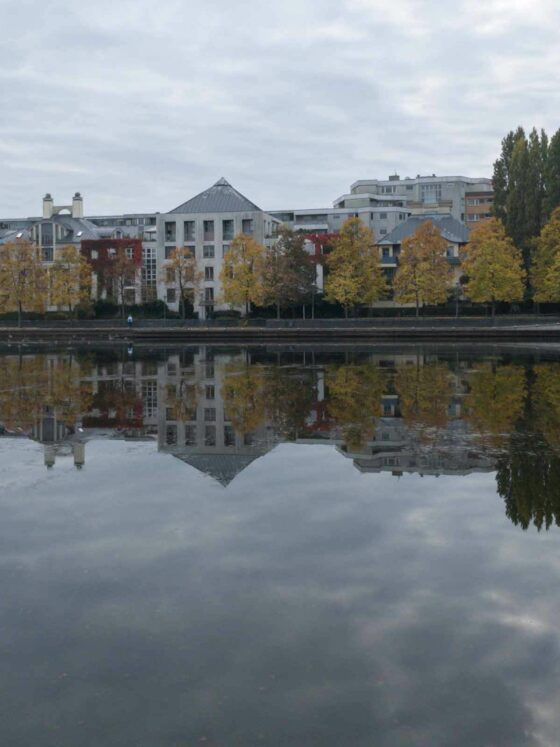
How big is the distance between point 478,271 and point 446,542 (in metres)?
63.3

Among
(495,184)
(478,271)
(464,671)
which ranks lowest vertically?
(464,671)

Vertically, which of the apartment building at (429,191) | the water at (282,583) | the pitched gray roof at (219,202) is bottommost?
the water at (282,583)

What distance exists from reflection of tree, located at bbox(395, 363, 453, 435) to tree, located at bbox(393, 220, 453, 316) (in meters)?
38.1

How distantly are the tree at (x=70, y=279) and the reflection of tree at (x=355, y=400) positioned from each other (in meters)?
52.3

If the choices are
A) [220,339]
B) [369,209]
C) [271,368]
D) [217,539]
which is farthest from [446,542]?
[369,209]

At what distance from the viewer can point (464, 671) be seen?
621 cm

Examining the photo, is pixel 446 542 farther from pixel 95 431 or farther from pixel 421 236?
pixel 421 236

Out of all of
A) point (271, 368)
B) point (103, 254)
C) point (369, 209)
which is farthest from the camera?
point (369, 209)

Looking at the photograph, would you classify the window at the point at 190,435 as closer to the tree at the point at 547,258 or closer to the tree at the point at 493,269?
the tree at the point at 493,269

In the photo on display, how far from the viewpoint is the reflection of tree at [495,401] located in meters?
17.2

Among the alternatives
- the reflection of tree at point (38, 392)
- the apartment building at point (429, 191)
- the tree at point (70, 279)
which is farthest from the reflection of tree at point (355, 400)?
the apartment building at point (429, 191)

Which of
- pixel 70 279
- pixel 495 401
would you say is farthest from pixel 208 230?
pixel 495 401

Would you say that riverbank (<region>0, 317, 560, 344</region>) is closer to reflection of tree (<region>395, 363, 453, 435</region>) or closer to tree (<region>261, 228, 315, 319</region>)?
tree (<region>261, 228, 315, 319</region>)

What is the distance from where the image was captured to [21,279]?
3187 inches
